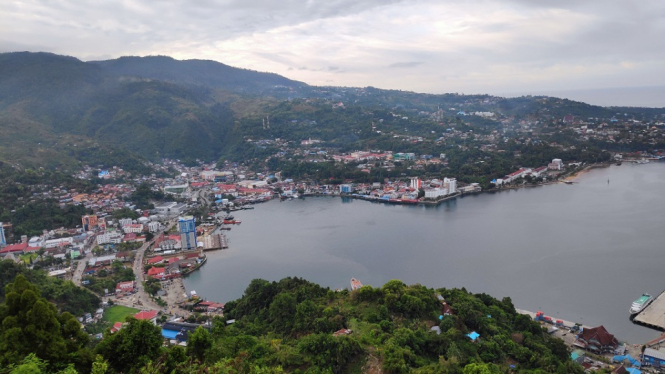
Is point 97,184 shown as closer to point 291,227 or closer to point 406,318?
point 291,227

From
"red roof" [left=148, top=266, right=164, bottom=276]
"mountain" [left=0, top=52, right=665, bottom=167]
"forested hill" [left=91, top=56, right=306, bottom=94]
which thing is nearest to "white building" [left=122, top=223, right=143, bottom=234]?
"red roof" [left=148, top=266, right=164, bottom=276]

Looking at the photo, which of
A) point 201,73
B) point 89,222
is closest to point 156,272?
point 89,222

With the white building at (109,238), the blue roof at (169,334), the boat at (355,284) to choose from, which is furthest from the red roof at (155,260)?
the boat at (355,284)

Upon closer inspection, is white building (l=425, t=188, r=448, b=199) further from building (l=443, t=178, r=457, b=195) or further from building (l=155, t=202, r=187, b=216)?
building (l=155, t=202, r=187, b=216)

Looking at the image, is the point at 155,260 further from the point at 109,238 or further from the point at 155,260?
the point at 109,238

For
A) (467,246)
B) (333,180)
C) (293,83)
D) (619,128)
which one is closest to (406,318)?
(467,246)

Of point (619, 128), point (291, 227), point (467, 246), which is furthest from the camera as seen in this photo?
point (619, 128)
